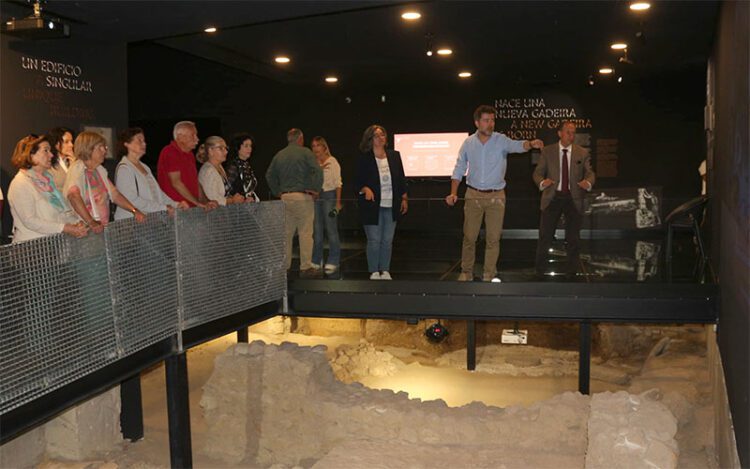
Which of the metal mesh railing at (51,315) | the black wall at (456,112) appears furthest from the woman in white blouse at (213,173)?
the black wall at (456,112)

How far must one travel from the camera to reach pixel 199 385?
12102mm

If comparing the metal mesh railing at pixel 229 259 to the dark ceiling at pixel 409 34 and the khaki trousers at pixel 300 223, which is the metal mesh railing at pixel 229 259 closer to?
the khaki trousers at pixel 300 223

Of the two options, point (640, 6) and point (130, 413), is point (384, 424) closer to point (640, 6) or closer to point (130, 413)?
point (130, 413)

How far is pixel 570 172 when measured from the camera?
8.56 meters

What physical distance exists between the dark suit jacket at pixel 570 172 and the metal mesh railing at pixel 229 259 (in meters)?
2.84

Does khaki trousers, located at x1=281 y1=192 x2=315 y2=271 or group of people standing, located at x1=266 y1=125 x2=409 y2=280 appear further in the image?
khaki trousers, located at x1=281 y1=192 x2=315 y2=271

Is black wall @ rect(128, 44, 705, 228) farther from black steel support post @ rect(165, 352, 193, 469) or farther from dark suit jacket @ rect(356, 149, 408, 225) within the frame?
black steel support post @ rect(165, 352, 193, 469)

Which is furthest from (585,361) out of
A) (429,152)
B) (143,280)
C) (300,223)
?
(429,152)

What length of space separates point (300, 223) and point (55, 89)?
388 centimetres

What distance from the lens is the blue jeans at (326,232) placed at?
29.9 feet

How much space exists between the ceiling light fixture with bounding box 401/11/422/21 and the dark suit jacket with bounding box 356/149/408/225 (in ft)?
7.25

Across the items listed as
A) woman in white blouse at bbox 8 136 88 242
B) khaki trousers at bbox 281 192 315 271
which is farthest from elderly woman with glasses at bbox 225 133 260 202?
woman in white blouse at bbox 8 136 88 242

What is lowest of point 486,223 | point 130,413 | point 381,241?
point 130,413

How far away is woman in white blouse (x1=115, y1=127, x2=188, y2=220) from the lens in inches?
279
